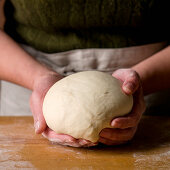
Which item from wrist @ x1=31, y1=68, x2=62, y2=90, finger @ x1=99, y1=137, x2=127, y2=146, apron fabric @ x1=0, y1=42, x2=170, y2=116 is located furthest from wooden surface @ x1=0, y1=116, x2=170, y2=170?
apron fabric @ x1=0, y1=42, x2=170, y2=116

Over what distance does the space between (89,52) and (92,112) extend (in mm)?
530

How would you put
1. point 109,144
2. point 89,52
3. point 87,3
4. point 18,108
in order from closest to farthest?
point 109,144 < point 87,3 < point 89,52 < point 18,108

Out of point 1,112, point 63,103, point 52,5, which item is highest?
point 52,5

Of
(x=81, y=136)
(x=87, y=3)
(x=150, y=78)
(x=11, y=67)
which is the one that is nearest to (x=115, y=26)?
(x=87, y=3)

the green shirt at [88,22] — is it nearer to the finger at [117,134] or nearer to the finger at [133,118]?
the finger at [133,118]

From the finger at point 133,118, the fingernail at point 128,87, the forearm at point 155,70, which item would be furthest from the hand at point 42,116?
the forearm at point 155,70

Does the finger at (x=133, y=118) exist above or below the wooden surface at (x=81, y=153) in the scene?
above

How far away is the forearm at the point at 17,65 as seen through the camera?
1.35 m

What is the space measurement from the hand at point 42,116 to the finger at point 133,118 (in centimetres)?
12

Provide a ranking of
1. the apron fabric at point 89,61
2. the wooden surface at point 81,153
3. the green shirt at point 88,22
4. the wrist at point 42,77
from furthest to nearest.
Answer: the apron fabric at point 89,61
the green shirt at point 88,22
the wrist at point 42,77
the wooden surface at point 81,153

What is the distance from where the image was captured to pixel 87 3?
1.35m

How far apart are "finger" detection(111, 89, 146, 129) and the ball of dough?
21mm

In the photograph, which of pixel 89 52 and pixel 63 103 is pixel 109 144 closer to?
pixel 63 103

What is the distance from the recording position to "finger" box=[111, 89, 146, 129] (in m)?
1.02
